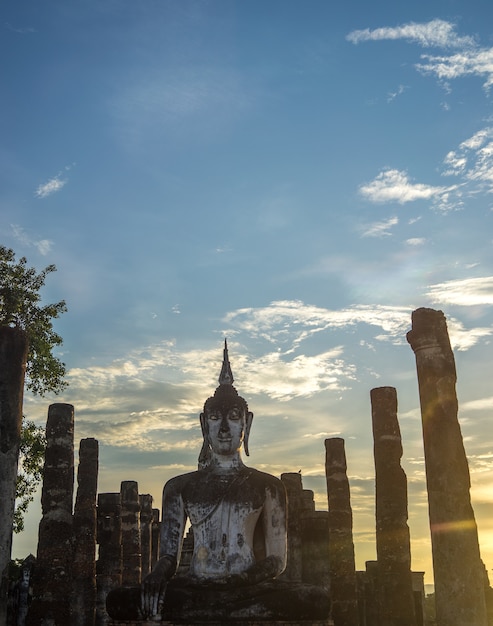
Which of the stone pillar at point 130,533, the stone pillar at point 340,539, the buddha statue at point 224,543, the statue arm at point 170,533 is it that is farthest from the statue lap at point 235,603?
the stone pillar at point 130,533

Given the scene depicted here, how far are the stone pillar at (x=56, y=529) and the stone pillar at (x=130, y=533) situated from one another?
25.8 ft

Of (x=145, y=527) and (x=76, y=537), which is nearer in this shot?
(x=76, y=537)

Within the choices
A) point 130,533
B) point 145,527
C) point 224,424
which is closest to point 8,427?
point 224,424

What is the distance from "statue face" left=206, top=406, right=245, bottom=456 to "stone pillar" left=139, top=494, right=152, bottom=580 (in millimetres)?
21209

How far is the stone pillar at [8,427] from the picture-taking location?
9453 mm

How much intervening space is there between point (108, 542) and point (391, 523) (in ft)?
31.7

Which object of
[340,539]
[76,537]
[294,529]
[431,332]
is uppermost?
[431,332]

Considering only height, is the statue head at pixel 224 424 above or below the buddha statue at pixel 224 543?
above

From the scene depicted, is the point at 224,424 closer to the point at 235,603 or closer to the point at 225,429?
the point at 225,429

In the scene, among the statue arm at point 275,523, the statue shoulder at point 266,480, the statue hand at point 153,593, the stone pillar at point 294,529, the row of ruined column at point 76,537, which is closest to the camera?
the statue hand at point 153,593

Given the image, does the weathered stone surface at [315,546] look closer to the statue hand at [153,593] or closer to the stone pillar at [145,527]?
the statue hand at [153,593]

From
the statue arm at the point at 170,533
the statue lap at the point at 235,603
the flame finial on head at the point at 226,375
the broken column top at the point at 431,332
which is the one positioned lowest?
the statue lap at the point at 235,603

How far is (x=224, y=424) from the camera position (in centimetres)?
891

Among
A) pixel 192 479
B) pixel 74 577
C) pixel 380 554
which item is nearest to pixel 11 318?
pixel 74 577
